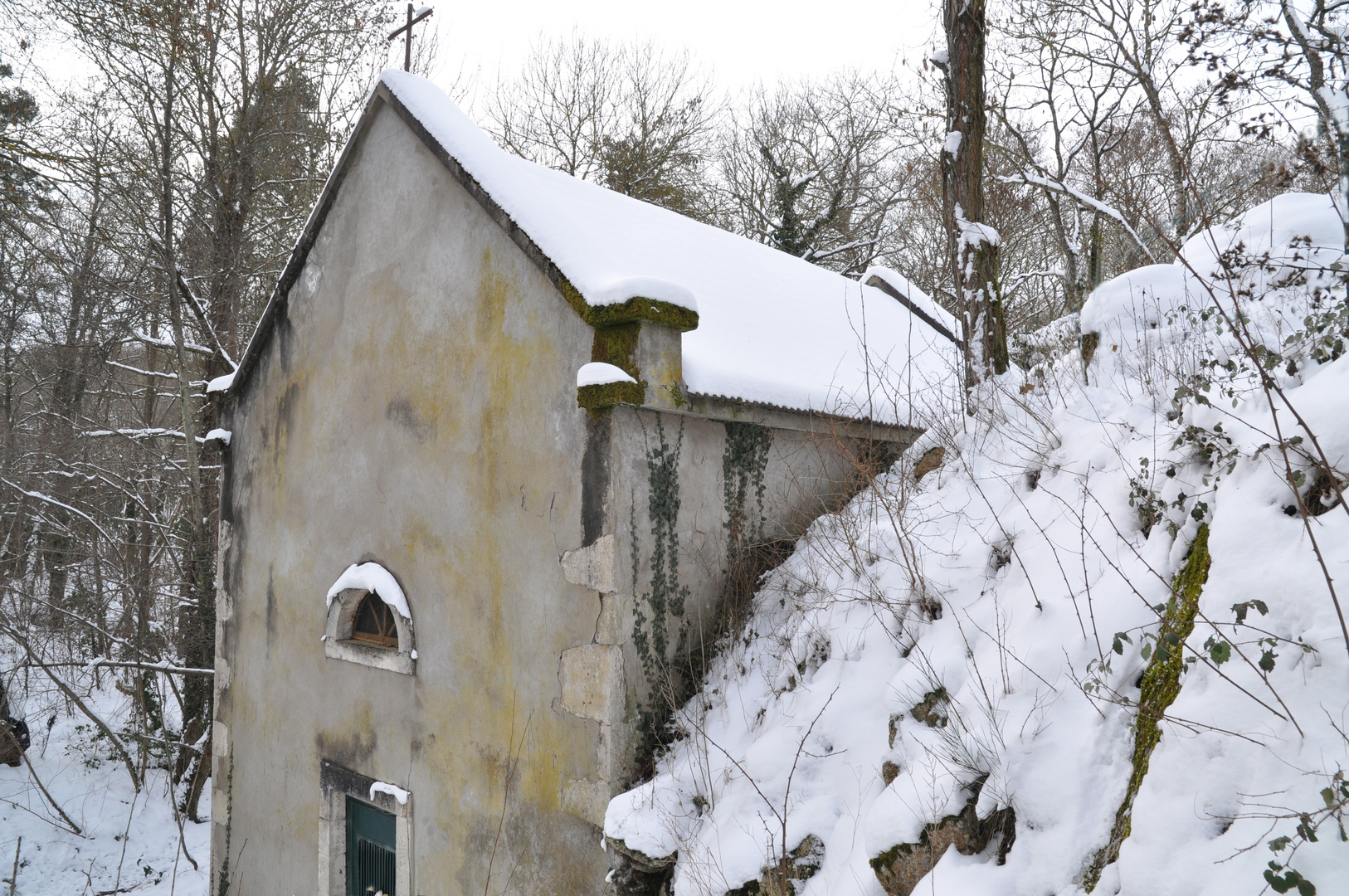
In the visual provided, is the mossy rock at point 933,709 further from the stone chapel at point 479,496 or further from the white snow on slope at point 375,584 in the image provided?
the white snow on slope at point 375,584

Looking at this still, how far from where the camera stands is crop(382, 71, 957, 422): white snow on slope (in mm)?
5016

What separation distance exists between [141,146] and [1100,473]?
43.5 feet

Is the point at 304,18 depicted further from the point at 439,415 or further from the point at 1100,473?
the point at 1100,473

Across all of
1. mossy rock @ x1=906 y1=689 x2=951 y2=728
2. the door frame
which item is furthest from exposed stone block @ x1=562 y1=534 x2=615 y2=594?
the door frame

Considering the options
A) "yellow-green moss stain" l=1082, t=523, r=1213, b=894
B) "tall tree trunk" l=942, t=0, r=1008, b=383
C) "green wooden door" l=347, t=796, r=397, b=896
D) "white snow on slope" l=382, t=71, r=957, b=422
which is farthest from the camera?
"tall tree trunk" l=942, t=0, r=1008, b=383

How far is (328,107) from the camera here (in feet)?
42.7

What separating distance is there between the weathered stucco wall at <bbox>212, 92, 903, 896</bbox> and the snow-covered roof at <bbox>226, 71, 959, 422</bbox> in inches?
8.9

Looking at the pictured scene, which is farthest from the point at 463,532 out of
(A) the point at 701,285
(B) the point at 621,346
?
(A) the point at 701,285

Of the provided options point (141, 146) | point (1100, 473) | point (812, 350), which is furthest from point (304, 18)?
point (1100, 473)

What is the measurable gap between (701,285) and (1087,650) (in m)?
4.22

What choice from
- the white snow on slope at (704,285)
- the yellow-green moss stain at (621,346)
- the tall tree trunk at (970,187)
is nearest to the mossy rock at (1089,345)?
the tall tree trunk at (970,187)

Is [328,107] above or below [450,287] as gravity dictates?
above

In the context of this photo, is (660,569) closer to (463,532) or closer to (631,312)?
(463,532)

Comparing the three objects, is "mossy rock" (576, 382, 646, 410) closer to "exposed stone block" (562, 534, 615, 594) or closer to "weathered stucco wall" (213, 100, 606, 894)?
"weathered stucco wall" (213, 100, 606, 894)
